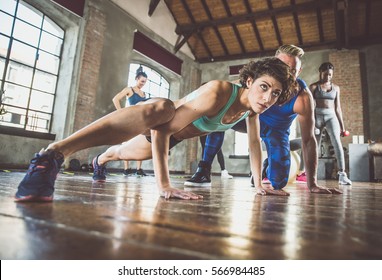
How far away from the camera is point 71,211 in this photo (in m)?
0.66

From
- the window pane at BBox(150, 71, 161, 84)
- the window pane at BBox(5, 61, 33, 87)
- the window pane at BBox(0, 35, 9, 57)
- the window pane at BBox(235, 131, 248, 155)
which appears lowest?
the window pane at BBox(235, 131, 248, 155)

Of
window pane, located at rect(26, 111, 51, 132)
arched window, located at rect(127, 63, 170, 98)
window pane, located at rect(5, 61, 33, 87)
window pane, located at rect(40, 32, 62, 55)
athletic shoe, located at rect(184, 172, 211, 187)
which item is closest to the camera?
athletic shoe, located at rect(184, 172, 211, 187)

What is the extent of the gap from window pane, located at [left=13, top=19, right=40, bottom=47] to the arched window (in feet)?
7.24

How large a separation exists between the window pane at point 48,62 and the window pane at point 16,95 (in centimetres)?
56

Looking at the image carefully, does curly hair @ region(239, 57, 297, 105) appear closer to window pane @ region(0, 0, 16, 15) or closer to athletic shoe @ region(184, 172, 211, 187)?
athletic shoe @ region(184, 172, 211, 187)

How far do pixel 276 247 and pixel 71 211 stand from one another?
1.63 ft

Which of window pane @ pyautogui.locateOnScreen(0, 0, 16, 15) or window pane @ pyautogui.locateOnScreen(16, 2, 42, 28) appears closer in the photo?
window pane @ pyautogui.locateOnScreen(0, 0, 16, 15)

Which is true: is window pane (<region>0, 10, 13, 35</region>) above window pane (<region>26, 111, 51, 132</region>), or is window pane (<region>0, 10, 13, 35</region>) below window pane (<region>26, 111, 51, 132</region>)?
above

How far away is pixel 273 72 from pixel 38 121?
15.5ft

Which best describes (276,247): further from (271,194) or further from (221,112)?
(271,194)

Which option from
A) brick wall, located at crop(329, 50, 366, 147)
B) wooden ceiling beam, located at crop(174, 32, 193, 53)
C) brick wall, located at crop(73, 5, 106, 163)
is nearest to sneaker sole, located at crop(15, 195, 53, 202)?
brick wall, located at crop(73, 5, 106, 163)

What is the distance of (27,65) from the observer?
15.1 ft

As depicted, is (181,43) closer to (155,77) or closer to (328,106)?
(155,77)

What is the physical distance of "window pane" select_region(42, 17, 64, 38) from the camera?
4.94 meters
